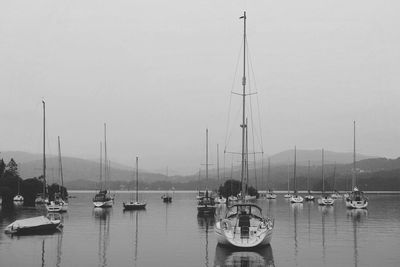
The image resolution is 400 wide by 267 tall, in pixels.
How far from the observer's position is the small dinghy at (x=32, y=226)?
4184 centimetres

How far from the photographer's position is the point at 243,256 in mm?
30078

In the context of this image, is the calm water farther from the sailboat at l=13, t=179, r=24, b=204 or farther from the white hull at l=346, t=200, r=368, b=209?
the sailboat at l=13, t=179, r=24, b=204

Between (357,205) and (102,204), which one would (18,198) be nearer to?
(102,204)

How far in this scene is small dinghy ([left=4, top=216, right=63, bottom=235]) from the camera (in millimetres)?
41844

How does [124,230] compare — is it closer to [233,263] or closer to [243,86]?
[243,86]

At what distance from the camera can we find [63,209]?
82.9 meters

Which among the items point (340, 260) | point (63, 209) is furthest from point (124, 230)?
point (63, 209)

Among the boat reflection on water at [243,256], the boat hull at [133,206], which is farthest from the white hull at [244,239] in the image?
the boat hull at [133,206]

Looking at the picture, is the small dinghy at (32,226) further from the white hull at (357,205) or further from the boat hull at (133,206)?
the white hull at (357,205)

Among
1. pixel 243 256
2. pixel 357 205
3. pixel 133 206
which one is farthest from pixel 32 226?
pixel 357 205

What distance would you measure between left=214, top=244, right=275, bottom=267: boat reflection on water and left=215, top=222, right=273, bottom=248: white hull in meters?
0.35

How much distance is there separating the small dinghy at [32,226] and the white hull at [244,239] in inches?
688

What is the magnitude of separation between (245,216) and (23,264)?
14.0m

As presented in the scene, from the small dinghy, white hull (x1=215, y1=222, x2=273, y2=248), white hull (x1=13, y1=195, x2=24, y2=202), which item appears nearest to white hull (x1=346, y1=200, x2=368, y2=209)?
the small dinghy
